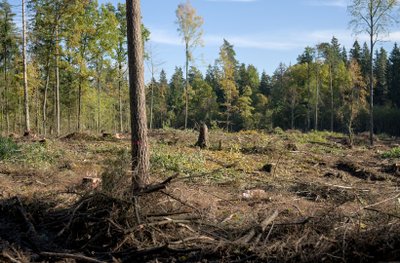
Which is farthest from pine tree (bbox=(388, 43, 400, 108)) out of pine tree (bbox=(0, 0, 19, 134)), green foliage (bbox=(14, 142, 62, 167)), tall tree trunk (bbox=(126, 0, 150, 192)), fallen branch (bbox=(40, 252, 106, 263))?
fallen branch (bbox=(40, 252, 106, 263))

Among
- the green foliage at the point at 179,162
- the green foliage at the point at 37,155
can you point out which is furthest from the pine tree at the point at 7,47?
the green foliage at the point at 179,162

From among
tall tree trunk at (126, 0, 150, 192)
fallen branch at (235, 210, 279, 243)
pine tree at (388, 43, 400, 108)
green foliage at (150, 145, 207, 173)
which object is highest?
pine tree at (388, 43, 400, 108)

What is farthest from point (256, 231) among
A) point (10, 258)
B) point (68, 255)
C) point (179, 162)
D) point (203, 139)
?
point (203, 139)

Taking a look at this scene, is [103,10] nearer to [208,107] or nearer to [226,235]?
[226,235]

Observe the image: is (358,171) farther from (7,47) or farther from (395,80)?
(395,80)

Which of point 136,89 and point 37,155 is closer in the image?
point 136,89

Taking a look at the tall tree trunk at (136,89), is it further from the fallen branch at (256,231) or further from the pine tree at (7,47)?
the pine tree at (7,47)

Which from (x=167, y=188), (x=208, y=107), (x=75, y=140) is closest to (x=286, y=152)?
(x=75, y=140)

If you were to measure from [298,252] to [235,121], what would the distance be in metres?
59.2

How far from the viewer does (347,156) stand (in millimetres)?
18234

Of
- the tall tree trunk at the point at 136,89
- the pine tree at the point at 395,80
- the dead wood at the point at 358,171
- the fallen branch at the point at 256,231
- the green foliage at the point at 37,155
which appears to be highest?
the pine tree at the point at 395,80

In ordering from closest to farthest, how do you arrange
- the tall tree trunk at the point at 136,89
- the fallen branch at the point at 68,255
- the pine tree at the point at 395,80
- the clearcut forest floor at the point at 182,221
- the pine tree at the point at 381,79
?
1. the clearcut forest floor at the point at 182,221
2. the fallen branch at the point at 68,255
3. the tall tree trunk at the point at 136,89
4. the pine tree at the point at 395,80
5. the pine tree at the point at 381,79

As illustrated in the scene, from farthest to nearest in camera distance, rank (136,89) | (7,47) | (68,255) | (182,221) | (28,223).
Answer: (7,47)
(136,89)
(28,223)
(182,221)
(68,255)

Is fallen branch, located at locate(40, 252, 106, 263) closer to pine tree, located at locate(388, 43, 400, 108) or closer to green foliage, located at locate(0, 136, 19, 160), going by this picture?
green foliage, located at locate(0, 136, 19, 160)
